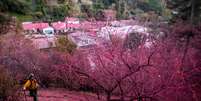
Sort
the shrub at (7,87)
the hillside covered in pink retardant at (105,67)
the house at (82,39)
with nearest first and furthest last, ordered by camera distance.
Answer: the shrub at (7,87), the hillside covered in pink retardant at (105,67), the house at (82,39)

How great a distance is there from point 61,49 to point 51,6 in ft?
61.6

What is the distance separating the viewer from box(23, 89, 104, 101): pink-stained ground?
14.9m

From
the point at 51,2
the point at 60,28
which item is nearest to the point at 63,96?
the point at 60,28

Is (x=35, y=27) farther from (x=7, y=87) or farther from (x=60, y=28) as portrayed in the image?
(x=7, y=87)

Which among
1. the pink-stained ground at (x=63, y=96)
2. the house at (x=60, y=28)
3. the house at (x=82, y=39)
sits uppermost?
the house at (x=82, y=39)

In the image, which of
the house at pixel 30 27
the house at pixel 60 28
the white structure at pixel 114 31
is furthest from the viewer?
the house at pixel 30 27

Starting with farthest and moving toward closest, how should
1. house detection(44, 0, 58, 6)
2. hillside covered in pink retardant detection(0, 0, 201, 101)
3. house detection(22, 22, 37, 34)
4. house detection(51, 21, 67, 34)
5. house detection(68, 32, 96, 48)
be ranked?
house detection(44, 0, 58, 6) < house detection(22, 22, 37, 34) < house detection(51, 21, 67, 34) < house detection(68, 32, 96, 48) < hillside covered in pink retardant detection(0, 0, 201, 101)

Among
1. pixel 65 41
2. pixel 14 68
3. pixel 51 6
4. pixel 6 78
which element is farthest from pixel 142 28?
pixel 51 6

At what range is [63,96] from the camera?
50.7ft

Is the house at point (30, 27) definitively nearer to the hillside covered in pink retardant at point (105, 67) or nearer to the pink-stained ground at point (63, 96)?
the hillside covered in pink retardant at point (105, 67)

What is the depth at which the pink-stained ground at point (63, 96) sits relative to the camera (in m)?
14.9

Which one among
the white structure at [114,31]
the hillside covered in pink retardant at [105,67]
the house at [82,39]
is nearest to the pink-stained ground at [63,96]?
the hillside covered in pink retardant at [105,67]

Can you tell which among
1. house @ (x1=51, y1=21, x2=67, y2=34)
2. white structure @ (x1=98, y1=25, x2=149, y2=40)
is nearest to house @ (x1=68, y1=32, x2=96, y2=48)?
white structure @ (x1=98, y1=25, x2=149, y2=40)

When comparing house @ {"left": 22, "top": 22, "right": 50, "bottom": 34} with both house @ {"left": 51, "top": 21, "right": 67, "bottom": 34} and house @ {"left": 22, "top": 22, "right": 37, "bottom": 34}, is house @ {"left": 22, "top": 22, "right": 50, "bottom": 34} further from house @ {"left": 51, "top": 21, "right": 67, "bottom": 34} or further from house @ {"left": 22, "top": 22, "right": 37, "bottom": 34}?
house @ {"left": 51, "top": 21, "right": 67, "bottom": 34}
